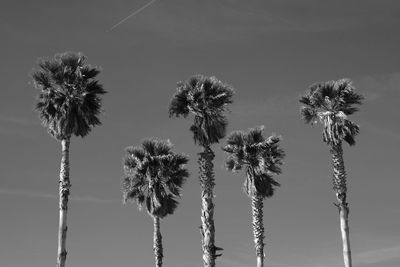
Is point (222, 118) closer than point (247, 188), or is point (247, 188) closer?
point (222, 118)

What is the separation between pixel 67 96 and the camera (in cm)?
4922

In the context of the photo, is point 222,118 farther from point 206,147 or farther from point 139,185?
point 139,185

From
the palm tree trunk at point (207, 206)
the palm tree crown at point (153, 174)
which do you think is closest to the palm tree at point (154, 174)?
the palm tree crown at point (153, 174)

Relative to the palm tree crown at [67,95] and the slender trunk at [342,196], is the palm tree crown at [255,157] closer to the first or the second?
the slender trunk at [342,196]

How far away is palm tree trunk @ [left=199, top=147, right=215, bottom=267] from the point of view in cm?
4794

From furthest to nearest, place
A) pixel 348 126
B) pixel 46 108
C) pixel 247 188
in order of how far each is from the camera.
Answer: pixel 247 188 < pixel 348 126 < pixel 46 108

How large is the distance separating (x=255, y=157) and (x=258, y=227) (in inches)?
229

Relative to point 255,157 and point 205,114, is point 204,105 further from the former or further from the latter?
point 255,157

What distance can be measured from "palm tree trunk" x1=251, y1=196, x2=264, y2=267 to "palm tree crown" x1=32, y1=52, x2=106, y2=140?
14.7 meters

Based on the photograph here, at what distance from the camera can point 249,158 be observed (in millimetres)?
60438

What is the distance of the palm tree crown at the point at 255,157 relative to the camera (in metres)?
60.0

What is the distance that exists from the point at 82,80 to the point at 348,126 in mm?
18475

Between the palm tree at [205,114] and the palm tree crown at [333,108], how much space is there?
266 inches

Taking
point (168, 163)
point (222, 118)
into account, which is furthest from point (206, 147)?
point (168, 163)
